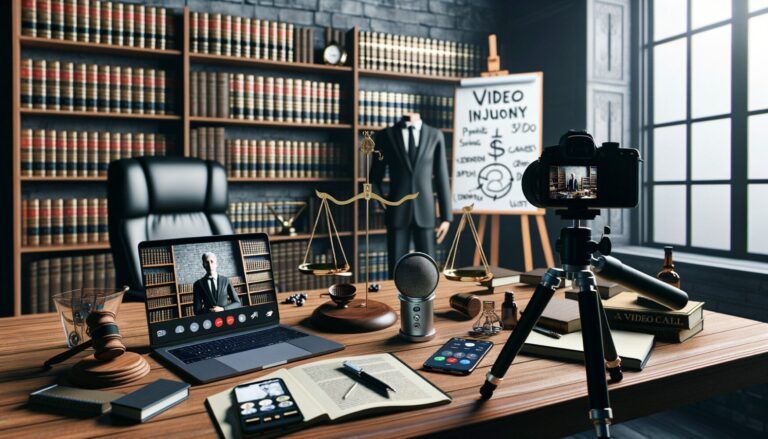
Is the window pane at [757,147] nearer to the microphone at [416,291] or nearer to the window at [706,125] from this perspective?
the window at [706,125]

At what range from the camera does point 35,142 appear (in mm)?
2943

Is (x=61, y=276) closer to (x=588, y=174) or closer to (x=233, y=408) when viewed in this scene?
(x=233, y=408)

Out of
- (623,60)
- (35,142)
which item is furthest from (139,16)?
(623,60)

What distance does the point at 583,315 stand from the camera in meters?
0.81

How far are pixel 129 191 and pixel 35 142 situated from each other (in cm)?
131

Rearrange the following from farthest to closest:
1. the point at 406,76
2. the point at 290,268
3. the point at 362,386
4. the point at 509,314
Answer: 1. the point at 406,76
2. the point at 290,268
3. the point at 509,314
4. the point at 362,386

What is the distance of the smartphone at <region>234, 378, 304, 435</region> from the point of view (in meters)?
0.74

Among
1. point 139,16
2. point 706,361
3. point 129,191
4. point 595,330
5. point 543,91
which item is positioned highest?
point 139,16

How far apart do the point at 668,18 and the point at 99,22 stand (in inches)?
129

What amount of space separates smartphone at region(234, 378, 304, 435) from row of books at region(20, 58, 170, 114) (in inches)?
108

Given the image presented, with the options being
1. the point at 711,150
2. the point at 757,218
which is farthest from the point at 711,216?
the point at 711,150

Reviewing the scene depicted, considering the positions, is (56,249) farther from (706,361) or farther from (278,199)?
(706,361)

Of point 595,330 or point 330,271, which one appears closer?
point 595,330

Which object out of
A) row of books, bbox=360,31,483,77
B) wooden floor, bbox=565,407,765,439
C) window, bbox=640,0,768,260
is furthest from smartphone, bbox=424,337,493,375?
row of books, bbox=360,31,483,77
